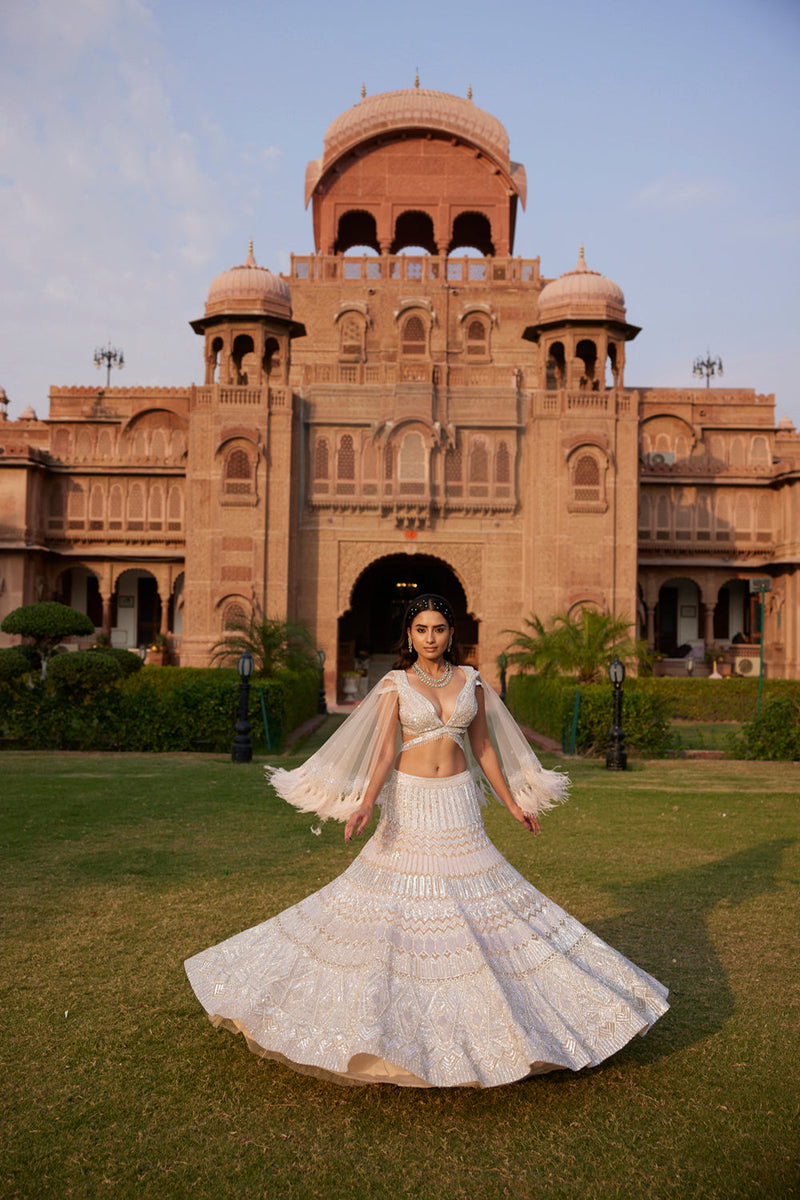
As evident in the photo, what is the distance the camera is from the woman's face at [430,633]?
14.1 feet

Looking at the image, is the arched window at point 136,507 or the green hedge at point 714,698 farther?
the arched window at point 136,507

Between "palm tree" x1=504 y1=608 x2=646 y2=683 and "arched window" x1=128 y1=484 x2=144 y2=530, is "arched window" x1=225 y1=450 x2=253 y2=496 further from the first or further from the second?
"palm tree" x1=504 y1=608 x2=646 y2=683

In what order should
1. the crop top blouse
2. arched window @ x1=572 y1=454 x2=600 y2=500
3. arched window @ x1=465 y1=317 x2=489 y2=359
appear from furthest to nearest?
arched window @ x1=465 y1=317 x2=489 y2=359 → arched window @ x1=572 y1=454 x2=600 y2=500 → the crop top blouse

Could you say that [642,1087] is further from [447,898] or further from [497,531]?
[497,531]

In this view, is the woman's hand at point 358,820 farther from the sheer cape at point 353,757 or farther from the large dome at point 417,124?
the large dome at point 417,124

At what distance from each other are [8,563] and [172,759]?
17711 mm

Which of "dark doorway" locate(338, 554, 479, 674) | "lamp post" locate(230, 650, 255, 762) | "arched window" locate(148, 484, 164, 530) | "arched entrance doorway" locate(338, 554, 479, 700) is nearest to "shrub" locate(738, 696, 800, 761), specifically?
"lamp post" locate(230, 650, 255, 762)

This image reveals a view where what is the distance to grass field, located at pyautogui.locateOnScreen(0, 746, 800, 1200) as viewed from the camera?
3166 mm

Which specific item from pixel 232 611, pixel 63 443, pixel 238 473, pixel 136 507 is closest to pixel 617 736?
pixel 232 611

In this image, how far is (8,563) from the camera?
28.6 m

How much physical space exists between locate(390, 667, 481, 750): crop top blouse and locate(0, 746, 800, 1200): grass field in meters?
1.37

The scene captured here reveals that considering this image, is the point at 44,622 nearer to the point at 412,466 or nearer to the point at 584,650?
the point at 584,650

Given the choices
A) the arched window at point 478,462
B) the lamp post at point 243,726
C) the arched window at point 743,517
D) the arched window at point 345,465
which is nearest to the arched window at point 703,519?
the arched window at point 743,517

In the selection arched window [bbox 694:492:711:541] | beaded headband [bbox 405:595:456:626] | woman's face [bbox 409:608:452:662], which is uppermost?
arched window [bbox 694:492:711:541]
